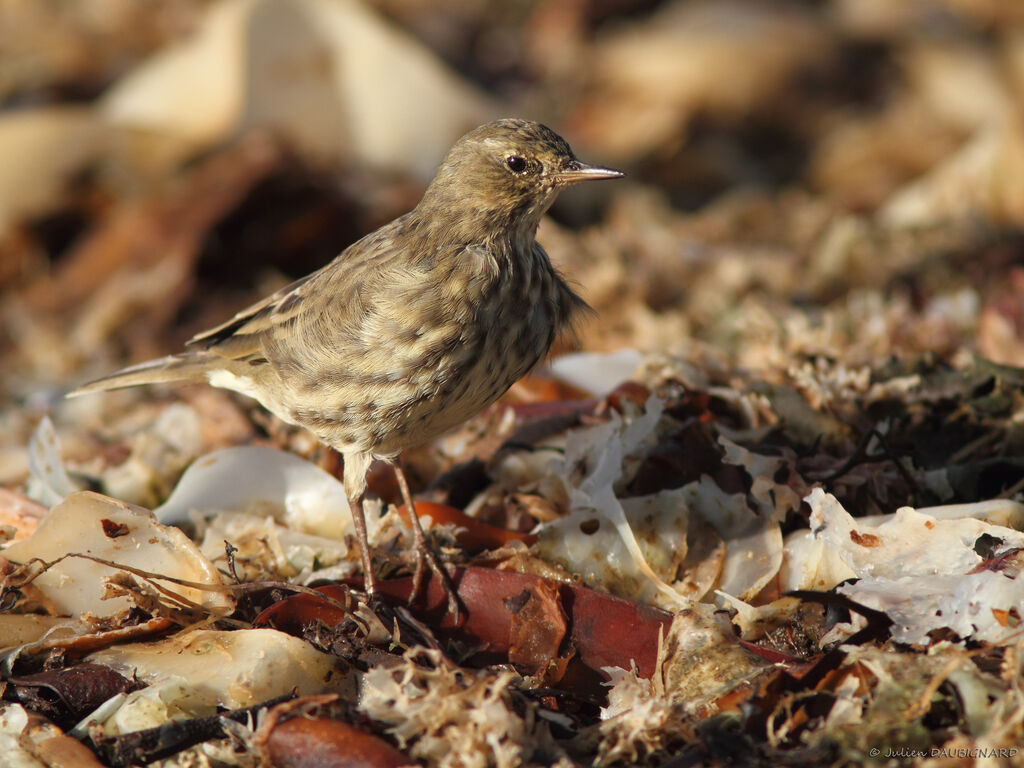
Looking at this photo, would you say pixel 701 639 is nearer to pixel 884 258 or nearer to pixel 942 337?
pixel 942 337

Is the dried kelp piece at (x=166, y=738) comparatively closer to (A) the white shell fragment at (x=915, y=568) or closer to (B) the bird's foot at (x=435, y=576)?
(B) the bird's foot at (x=435, y=576)

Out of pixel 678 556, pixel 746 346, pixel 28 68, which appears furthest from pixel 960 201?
pixel 28 68

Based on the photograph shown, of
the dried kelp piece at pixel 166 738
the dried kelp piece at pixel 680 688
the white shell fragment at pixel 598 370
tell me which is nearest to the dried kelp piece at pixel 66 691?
the dried kelp piece at pixel 166 738

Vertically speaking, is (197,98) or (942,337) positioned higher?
(197,98)

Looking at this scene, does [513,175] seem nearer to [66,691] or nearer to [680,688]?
[680,688]

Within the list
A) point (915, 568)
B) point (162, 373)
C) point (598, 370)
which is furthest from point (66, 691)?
point (598, 370)

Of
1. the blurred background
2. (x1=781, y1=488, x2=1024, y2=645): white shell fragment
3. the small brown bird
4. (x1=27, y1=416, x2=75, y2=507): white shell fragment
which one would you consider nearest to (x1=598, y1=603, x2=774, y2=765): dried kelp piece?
(x1=781, y1=488, x2=1024, y2=645): white shell fragment
